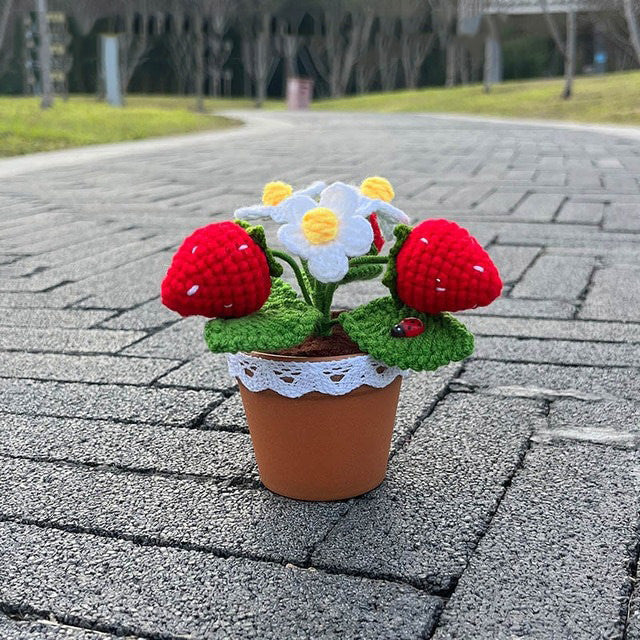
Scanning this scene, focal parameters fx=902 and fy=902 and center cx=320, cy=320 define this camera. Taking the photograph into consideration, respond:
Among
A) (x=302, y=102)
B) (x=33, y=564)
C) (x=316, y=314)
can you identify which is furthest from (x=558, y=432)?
(x=302, y=102)

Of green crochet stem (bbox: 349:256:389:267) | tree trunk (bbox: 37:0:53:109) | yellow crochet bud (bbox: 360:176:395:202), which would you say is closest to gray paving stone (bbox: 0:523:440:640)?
green crochet stem (bbox: 349:256:389:267)

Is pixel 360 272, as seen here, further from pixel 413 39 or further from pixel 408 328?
pixel 413 39

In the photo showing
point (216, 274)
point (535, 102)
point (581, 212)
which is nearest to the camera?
point (216, 274)

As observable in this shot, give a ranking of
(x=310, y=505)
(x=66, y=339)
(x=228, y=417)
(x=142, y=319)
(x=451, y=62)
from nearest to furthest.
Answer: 1. (x=310, y=505)
2. (x=228, y=417)
3. (x=66, y=339)
4. (x=142, y=319)
5. (x=451, y=62)

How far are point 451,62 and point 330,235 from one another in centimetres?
2721

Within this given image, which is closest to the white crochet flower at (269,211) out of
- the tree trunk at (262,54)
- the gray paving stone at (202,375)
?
the gray paving stone at (202,375)

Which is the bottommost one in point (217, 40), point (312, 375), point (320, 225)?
point (312, 375)

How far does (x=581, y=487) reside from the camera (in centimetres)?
157

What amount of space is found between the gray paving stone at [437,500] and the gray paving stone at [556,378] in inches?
5.7

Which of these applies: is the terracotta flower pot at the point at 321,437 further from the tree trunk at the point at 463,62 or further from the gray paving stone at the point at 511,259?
the tree trunk at the point at 463,62

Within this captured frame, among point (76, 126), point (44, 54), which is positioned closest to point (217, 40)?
point (44, 54)

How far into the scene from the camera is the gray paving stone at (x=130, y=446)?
1688mm

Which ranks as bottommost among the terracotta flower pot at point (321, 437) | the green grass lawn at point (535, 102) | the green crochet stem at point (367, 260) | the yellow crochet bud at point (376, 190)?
the green grass lawn at point (535, 102)

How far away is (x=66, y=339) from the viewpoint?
253 centimetres
